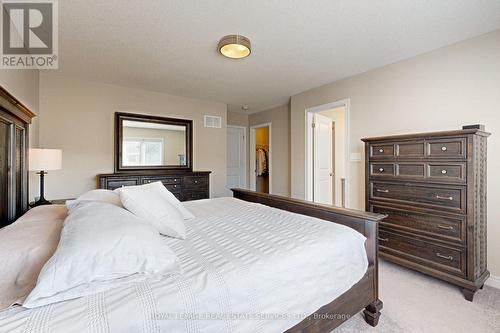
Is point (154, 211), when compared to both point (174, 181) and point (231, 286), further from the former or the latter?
point (174, 181)

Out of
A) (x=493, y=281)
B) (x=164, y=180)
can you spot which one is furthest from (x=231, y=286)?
(x=164, y=180)

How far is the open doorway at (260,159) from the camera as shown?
5.75 meters

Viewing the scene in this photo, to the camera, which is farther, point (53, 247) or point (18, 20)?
point (18, 20)

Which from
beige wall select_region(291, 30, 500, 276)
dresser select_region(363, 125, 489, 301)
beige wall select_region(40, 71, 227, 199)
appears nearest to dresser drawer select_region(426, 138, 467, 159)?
dresser select_region(363, 125, 489, 301)

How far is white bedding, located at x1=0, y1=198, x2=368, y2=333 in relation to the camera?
2.36 feet

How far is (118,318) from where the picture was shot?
0.72 metres

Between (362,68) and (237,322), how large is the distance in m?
3.28

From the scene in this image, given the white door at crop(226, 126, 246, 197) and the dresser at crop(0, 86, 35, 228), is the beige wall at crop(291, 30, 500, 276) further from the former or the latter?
the dresser at crop(0, 86, 35, 228)

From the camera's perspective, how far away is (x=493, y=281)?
2.11 meters

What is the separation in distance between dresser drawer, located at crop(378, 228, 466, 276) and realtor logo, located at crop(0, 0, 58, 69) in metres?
3.84

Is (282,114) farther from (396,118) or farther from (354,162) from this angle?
(396,118)

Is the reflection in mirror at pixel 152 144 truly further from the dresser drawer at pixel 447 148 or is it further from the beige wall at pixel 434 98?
the dresser drawer at pixel 447 148

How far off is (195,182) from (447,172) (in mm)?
3411

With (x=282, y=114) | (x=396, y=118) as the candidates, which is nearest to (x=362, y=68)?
(x=396, y=118)
